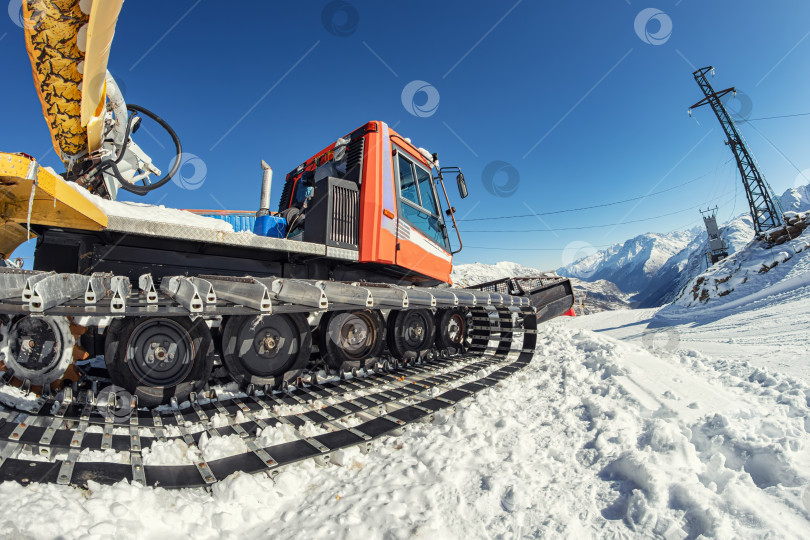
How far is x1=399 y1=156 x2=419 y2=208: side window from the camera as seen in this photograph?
16.1ft

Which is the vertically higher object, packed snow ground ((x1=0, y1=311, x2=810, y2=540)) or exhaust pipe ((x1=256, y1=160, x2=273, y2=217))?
exhaust pipe ((x1=256, y1=160, x2=273, y2=217))

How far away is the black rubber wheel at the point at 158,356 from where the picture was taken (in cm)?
267

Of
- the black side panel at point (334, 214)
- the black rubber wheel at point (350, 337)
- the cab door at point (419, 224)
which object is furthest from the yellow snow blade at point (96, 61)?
the cab door at point (419, 224)

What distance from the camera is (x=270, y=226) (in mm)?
4609

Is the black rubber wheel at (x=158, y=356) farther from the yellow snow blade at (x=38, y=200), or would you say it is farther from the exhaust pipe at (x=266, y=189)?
the exhaust pipe at (x=266, y=189)

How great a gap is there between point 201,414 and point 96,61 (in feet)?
7.83

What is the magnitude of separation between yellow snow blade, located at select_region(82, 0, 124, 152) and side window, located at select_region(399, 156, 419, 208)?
10.6 ft

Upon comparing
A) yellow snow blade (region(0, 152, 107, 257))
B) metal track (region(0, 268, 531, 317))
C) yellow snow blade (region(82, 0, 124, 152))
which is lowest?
metal track (region(0, 268, 531, 317))

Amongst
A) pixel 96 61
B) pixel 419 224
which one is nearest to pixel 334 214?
pixel 419 224

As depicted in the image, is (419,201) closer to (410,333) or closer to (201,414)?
(410,333)

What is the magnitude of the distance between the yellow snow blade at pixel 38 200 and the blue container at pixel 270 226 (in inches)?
79.1

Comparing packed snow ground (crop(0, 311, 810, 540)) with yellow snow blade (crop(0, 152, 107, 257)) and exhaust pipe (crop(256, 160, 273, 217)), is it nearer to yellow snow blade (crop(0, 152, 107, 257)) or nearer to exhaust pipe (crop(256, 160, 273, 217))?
yellow snow blade (crop(0, 152, 107, 257))

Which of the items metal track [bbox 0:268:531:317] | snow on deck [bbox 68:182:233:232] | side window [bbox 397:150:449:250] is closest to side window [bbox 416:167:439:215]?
side window [bbox 397:150:449:250]

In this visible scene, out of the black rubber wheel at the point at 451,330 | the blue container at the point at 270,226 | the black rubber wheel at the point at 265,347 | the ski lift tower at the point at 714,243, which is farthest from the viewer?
the ski lift tower at the point at 714,243
